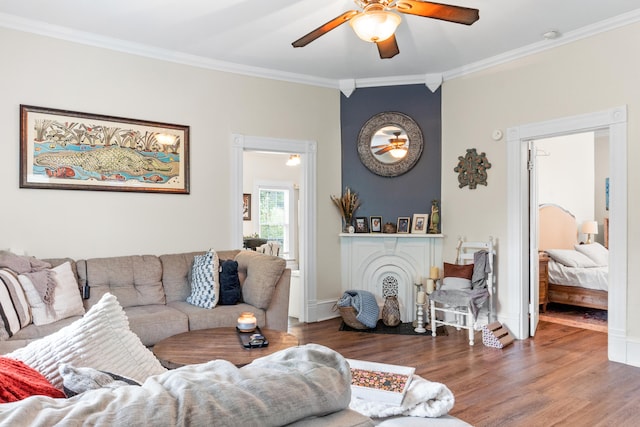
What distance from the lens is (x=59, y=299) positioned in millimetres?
3236

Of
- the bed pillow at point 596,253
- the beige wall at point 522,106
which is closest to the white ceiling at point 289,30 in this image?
the beige wall at point 522,106

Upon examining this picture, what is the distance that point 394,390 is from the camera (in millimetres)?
1526

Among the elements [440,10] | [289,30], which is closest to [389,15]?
[440,10]

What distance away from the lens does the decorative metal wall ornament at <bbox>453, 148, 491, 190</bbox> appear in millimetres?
4742

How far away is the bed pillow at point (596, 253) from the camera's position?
241 inches

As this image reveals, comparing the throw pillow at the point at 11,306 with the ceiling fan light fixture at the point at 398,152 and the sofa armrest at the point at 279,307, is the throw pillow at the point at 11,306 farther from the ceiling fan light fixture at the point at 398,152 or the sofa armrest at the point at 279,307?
the ceiling fan light fixture at the point at 398,152

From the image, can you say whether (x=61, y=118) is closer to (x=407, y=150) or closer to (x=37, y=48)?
(x=37, y=48)

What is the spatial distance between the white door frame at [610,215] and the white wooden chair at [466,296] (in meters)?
0.21

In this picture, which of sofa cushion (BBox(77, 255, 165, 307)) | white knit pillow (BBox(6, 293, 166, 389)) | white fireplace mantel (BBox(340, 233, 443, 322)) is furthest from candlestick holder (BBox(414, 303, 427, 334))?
white knit pillow (BBox(6, 293, 166, 389))

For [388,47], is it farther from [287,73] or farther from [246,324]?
[246,324]

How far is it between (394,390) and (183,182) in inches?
136

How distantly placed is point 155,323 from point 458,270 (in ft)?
9.81

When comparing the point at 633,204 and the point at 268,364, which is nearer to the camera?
the point at 268,364

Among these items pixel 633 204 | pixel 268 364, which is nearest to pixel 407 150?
pixel 633 204
